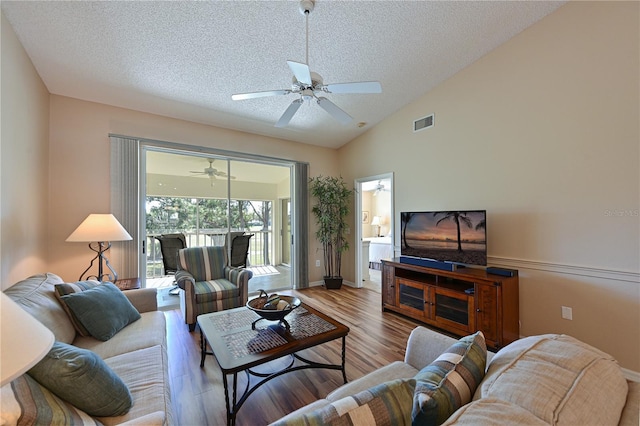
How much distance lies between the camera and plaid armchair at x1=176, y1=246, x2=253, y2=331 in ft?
9.96

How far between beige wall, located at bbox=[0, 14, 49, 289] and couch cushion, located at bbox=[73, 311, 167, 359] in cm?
92

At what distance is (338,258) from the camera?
520 centimetres

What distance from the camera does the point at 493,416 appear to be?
639 millimetres

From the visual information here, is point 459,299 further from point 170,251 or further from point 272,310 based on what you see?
point 170,251

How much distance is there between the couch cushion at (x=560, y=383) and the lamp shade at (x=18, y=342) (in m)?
1.19

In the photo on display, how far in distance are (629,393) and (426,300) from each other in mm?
2469

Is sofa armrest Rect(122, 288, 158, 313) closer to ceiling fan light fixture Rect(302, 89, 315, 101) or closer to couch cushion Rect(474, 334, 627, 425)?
ceiling fan light fixture Rect(302, 89, 315, 101)

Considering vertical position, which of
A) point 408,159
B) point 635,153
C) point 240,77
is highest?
point 240,77

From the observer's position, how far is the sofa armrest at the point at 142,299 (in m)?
2.45

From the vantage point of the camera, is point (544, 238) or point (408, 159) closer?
point (544, 238)

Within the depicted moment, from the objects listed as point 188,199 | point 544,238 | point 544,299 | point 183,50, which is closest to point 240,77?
point 183,50

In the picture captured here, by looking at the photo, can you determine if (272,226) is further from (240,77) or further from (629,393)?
(629,393)

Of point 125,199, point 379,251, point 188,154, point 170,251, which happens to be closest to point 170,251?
point 170,251

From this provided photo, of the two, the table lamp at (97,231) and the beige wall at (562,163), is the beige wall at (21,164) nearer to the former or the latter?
the table lamp at (97,231)
